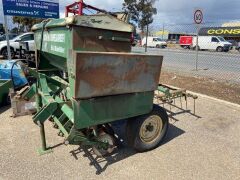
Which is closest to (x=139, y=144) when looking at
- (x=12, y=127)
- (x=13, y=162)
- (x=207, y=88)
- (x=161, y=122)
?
(x=161, y=122)

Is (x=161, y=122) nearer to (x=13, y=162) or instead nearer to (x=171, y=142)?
(x=171, y=142)

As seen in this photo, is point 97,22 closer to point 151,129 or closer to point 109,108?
point 109,108

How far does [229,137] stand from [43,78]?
3302 mm

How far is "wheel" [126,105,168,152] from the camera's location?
3.36 metres

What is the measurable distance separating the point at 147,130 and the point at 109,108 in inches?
36.7

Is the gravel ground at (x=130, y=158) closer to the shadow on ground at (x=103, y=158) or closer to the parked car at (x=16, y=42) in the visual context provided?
the shadow on ground at (x=103, y=158)

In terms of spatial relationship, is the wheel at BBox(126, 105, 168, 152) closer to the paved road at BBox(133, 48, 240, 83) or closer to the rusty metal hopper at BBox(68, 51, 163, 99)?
the rusty metal hopper at BBox(68, 51, 163, 99)

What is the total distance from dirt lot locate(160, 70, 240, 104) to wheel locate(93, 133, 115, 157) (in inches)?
160

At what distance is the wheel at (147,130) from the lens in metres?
3.36

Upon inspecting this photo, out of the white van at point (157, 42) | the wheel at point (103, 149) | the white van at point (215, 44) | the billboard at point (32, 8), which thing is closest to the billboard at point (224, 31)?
the white van at point (215, 44)

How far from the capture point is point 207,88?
24.0ft

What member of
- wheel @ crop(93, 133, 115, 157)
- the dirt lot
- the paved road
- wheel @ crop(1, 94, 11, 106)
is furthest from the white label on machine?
the dirt lot

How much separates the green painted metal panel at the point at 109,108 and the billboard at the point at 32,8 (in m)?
7.75

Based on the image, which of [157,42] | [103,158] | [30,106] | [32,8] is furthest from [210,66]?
[157,42]
